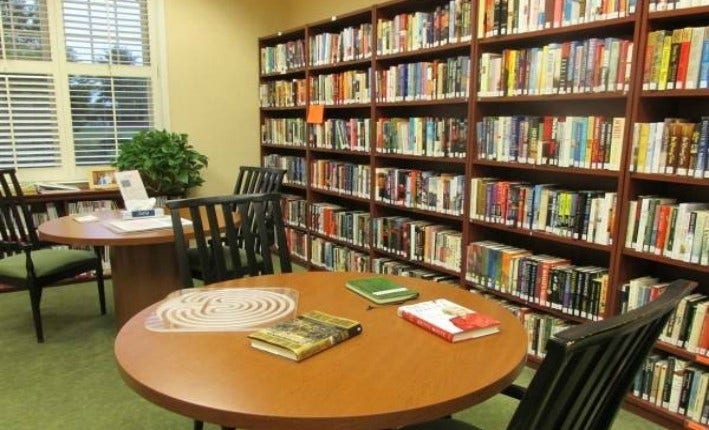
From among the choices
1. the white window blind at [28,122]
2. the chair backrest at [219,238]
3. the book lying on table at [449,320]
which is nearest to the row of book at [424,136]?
the chair backrest at [219,238]

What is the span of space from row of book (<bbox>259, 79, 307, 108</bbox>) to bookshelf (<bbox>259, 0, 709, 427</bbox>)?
29 cm

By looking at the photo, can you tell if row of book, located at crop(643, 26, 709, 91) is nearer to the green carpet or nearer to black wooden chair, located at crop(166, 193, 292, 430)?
the green carpet

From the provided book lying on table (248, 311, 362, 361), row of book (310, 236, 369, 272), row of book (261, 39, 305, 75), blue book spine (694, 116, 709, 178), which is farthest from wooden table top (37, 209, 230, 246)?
row of book (261, 39, 305, 75)

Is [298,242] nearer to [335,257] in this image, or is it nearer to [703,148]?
[335,257]

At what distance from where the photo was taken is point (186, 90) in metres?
4.72

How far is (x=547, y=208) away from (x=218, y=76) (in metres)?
3.43

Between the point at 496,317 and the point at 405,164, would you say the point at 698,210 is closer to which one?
the point at 496,317

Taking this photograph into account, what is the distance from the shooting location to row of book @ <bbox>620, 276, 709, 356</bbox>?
2045 millimetres

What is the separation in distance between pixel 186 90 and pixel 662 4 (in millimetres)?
3841

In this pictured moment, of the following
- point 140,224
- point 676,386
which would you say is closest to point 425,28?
point 140,224

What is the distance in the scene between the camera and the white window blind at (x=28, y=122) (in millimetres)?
4105

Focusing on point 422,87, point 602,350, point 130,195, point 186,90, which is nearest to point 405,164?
point 422,87

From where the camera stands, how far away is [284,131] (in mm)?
4730

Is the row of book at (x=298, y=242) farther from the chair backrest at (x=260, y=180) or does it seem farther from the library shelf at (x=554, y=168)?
the library shelf at (x=554, y=168)
